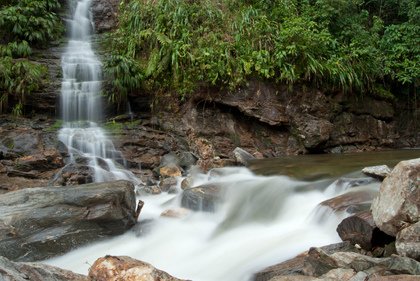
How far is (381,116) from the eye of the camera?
11320 mm

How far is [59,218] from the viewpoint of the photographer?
4.44m

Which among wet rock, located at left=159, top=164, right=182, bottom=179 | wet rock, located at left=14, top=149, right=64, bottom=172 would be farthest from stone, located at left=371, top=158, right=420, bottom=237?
wet rock, located at left=14, top=149, right=64, bottom=172

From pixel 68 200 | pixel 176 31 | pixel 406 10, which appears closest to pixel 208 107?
pixel 176 31

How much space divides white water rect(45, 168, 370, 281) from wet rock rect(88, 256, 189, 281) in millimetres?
1186

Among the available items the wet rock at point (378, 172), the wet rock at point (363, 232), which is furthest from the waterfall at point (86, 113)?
the wet rock at point (363, 232)

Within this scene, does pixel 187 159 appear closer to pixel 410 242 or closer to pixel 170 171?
pixel 170 171

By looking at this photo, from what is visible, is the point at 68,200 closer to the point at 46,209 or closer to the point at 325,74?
the point at 46,209

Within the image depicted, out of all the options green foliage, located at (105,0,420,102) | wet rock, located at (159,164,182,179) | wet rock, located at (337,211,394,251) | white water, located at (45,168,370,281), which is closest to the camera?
wet rock, located at (337,211,394,251)

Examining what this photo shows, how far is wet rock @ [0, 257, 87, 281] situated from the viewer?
6.56ft

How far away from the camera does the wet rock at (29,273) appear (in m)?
2.00

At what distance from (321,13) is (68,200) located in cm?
1076

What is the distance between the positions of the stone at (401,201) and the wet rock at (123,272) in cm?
A: 221

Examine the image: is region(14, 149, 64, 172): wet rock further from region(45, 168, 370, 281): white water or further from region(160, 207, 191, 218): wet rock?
region(160, 207, 191, 218): wet rock

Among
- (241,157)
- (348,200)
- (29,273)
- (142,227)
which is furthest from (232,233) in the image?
(241,157)
